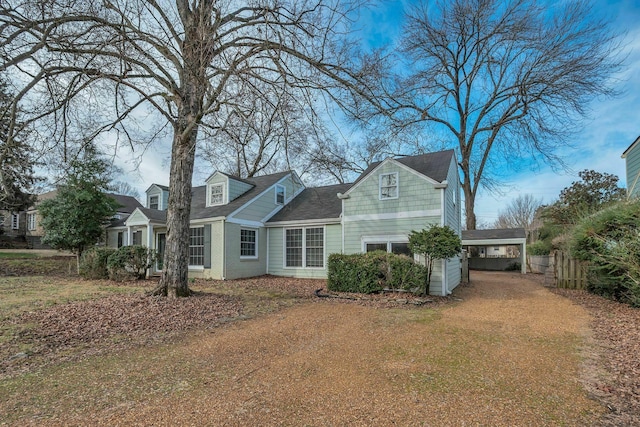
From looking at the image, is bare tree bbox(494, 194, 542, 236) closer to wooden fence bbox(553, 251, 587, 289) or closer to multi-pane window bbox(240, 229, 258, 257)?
wooden fence bbox(553, 251, 587, 289)

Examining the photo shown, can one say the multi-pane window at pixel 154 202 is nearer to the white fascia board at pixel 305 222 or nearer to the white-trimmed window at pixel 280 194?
the white-trimmed window at pixel 280 194

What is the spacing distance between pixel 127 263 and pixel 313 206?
323 inches

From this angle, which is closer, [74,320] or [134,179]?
[74,320]

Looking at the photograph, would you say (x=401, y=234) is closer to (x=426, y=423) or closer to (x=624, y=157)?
(x=426, y=423)

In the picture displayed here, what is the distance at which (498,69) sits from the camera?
73.8 feet

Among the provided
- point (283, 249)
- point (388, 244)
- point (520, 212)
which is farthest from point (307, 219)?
point (520, 212)

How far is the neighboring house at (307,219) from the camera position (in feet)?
36.8

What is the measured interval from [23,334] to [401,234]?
986 centimetres

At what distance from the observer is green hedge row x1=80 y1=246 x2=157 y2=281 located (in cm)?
1282

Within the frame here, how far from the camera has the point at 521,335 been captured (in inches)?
220

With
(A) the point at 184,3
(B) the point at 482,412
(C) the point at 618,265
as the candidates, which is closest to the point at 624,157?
(C) the point at 618,265

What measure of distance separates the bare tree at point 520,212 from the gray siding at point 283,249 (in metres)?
36.9

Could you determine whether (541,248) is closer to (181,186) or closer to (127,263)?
(181,186)

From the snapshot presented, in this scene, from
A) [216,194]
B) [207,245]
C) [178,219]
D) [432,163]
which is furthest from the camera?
[216,194]
